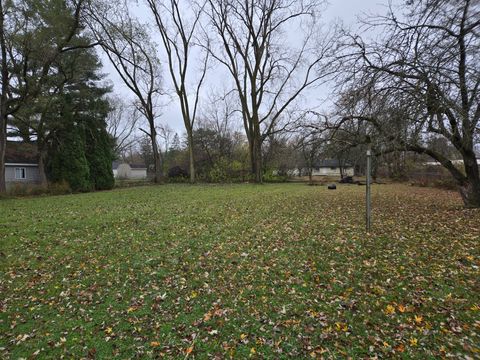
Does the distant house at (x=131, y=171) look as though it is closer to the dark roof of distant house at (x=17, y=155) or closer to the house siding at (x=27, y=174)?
the house siding at (x=27, y=174)

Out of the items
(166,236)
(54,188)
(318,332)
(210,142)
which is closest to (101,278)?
(166,236)

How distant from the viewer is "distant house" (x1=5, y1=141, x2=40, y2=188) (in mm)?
23234

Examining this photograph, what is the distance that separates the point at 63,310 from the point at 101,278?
0.84 metres

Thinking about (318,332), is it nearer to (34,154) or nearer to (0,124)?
(0,124)

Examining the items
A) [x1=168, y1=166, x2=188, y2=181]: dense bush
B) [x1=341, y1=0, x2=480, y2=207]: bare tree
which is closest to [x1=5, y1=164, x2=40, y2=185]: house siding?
[x1=168, y1=166, x2=188, y2=181]: dense bush

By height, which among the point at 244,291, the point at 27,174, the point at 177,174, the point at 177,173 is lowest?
the point at 244,291

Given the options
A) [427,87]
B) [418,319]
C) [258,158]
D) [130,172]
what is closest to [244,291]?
[418,319]

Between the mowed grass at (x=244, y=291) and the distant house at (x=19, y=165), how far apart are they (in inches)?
858

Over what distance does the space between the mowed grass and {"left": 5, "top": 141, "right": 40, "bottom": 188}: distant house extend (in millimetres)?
21798

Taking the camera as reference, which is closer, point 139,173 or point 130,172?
point 130,172

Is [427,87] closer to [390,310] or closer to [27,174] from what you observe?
[390,310]

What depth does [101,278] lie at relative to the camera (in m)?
4.11

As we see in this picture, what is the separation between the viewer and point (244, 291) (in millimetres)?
3604

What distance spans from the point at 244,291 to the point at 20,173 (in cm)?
2863
